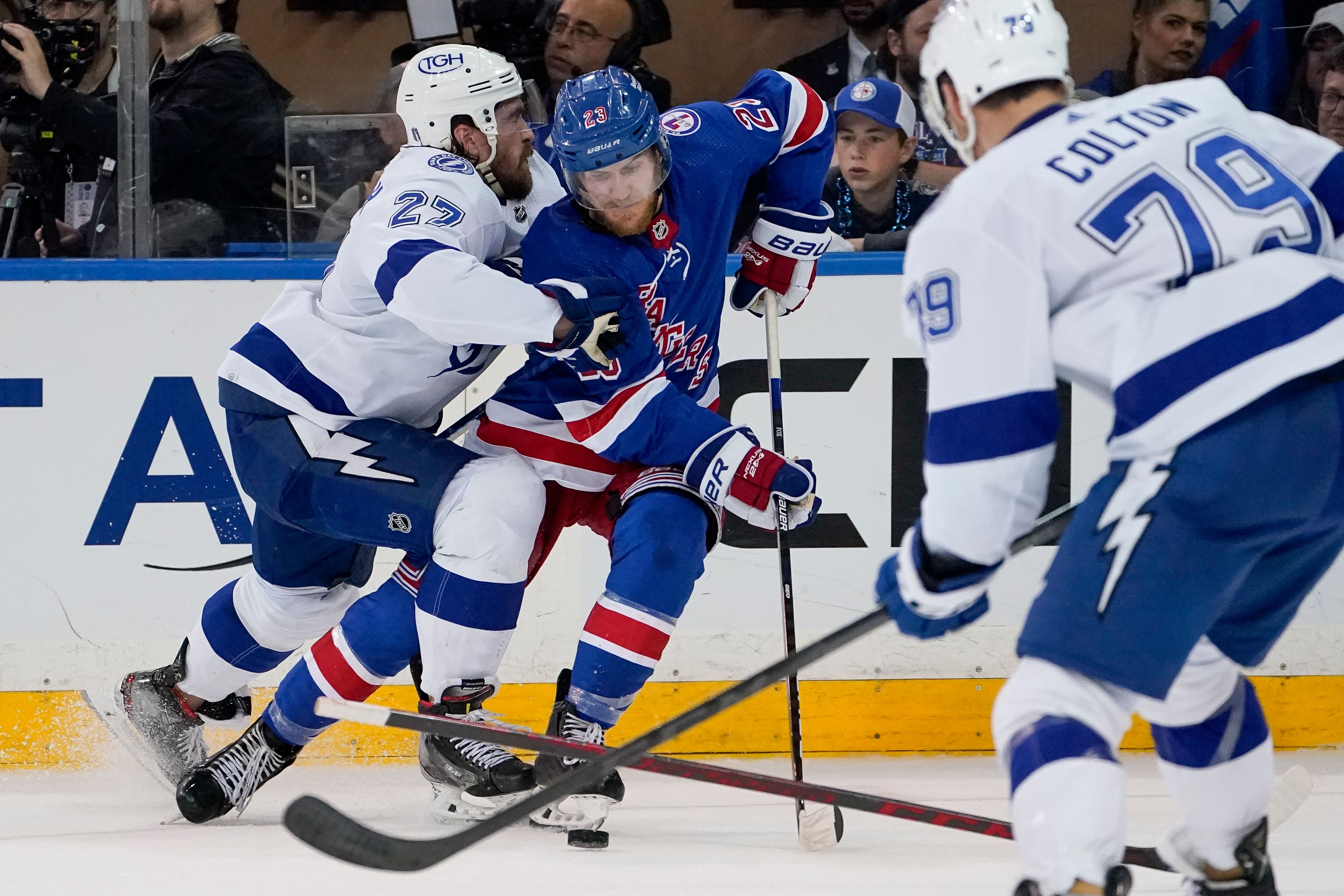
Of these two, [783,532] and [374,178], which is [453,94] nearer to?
[374,178]

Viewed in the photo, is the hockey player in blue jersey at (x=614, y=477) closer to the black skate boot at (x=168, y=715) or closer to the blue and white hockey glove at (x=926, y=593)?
the black skate boot at (x=168, y=715)

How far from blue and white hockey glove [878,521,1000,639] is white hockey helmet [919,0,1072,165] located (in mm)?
470

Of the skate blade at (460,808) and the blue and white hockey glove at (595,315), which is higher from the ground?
the blue and white hockey glove at (595,315)

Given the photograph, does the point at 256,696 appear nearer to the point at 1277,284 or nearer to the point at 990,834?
the point at 990,834

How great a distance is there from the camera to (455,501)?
2.73 metres

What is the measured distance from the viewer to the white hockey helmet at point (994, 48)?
1771mm

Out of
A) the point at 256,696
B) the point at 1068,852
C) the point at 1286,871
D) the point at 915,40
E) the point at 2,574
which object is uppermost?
the point at 915,40

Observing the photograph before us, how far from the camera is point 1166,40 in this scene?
3.66 meters

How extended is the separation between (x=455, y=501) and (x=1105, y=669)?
1.40m

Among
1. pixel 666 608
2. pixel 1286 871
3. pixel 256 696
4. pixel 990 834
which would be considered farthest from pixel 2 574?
pixel 1286 871

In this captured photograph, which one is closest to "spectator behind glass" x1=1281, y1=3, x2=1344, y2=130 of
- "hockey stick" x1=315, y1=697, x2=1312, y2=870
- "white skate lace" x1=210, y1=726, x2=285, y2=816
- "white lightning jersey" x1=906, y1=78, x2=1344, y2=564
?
"hockey stick" x1=315, y1=697, x2=1312, y2=870

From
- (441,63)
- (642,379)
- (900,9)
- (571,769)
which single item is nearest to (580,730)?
(571,769)

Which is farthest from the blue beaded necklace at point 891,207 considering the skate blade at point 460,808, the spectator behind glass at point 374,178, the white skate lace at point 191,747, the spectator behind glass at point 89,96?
the white skate lace at point 191,747

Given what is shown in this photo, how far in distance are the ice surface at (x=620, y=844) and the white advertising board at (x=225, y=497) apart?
253mm
